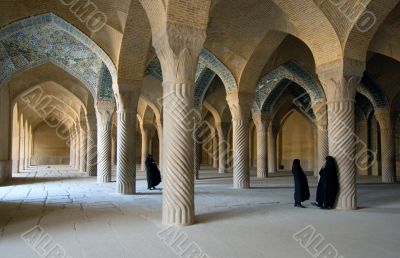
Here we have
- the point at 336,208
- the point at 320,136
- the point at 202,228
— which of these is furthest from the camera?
the point at 320,136

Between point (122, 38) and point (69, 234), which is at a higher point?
point (122, 38)

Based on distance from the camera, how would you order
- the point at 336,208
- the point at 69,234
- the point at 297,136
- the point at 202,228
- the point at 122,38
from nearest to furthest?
the point at 69,234, the point at 202,228, the point at 336,208, the point at 122,38, the point at 297,136

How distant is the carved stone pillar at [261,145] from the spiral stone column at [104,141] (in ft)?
20.9

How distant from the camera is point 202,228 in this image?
5.05m

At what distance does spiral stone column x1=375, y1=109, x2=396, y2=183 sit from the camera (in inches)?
529

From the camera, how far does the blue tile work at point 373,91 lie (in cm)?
1344

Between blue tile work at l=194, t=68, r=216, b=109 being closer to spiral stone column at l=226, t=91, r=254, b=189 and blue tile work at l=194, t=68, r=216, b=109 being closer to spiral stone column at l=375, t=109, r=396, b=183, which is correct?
spiral stone column at l=226, t=91, r=254, b=189

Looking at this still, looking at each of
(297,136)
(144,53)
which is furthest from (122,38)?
(297,136)

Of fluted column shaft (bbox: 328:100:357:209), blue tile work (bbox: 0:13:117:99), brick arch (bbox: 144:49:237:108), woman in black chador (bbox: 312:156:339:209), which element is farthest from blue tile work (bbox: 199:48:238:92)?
woman in black chador (bbox: 312:156:339:209)

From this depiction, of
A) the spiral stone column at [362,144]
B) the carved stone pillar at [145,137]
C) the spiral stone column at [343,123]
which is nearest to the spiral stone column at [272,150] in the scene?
the spiral stone column at [362,144]

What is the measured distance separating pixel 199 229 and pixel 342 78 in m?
4.17

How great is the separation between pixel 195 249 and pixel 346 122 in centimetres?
434

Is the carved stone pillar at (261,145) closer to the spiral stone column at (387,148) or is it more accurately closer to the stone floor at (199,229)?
the spiral stone column at (387,148)

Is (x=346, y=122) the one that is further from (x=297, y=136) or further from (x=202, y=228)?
(x=297, y=136)
